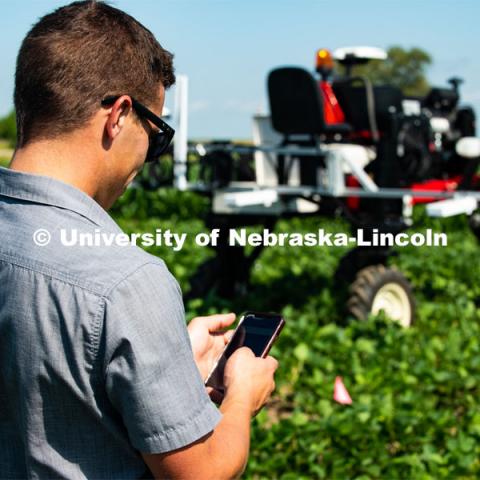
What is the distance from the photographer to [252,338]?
2035 millimetres

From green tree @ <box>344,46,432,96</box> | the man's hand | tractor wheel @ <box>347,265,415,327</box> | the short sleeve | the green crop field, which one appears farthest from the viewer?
green tree @ <box>344,46,432,96</box>

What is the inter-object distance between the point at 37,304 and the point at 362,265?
5.42m

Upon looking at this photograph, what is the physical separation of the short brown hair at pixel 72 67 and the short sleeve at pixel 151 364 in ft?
1.08

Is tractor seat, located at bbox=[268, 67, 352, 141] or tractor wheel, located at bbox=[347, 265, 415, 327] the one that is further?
tractor wheel, located at bbox=[347, 265, 415, 327]

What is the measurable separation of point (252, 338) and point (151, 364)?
0.65 metres

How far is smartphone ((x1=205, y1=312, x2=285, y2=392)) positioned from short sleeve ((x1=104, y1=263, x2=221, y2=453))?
421 millimetres

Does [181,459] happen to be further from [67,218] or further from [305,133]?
[305,133]

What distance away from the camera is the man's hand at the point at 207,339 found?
203cm

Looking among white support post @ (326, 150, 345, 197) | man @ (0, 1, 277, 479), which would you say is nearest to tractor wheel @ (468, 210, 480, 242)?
white support post @ (326, 150, 345, 197)

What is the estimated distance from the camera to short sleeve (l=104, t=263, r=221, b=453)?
1408 millimetres

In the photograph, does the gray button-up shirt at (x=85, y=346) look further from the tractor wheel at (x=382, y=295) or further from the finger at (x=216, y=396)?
the tractor wheel at (x=382, y=295)

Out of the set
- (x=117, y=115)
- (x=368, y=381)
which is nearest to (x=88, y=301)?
(x=117, y=115)

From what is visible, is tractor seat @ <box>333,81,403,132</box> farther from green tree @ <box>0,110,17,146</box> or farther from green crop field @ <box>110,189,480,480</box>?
green tree @ <box>0,110,17,146</box>

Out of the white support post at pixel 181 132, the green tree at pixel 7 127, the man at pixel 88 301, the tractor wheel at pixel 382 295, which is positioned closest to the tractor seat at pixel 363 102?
the tractor wheel at pixel 382 295
